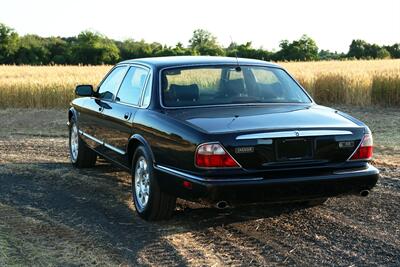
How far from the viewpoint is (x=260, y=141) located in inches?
191

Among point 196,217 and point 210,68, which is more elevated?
point 210,68

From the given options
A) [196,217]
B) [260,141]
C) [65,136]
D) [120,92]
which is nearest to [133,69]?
[120,92]

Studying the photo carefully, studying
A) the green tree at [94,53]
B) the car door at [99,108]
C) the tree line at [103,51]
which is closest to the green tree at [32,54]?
the tree line at [103,51]

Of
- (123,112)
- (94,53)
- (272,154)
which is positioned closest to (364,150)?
(272,154)

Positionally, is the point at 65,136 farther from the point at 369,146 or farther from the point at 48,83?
the point at 369,146

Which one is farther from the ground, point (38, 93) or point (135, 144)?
point (135, 144)

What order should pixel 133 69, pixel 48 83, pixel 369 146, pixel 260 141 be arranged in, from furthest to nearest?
pixel 48 83, pixel 133 69, pixel 369 146, pixel 260 141

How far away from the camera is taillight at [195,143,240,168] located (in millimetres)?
4801

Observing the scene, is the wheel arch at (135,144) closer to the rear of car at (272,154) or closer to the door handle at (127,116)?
the door handle at (127,116)

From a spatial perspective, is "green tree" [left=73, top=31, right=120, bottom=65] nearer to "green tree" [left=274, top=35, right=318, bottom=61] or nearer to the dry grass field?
"green tree" [left=274, top=35, right=318, bottom=61]

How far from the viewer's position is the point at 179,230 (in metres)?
5.44

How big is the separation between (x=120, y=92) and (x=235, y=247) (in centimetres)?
271

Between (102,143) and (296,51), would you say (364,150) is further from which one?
(296,51)

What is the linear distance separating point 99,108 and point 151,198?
219 centimetres
